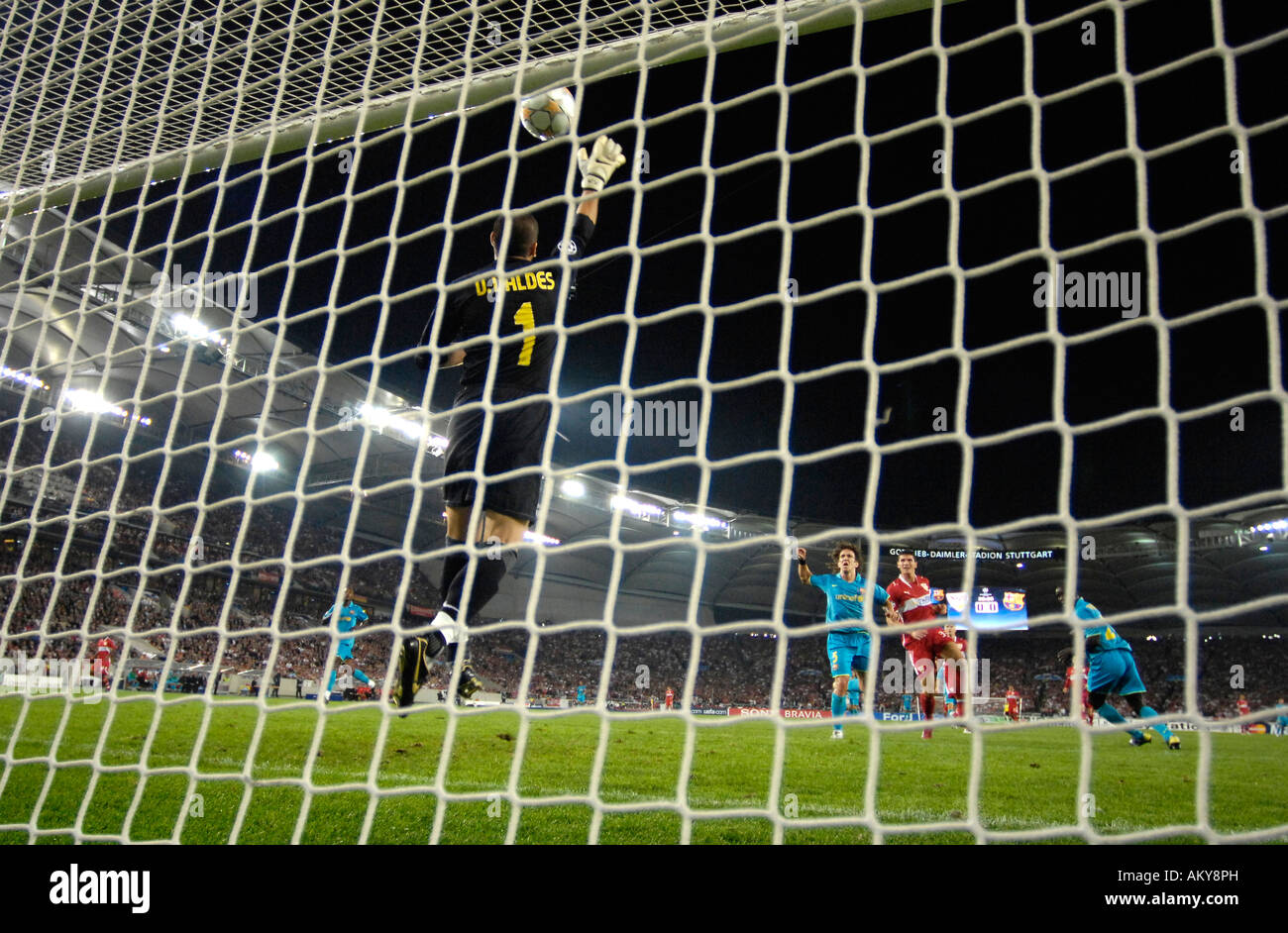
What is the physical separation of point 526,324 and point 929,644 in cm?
417

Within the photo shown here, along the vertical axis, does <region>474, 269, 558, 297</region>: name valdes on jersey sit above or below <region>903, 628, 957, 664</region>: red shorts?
above

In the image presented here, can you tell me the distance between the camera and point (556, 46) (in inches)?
129

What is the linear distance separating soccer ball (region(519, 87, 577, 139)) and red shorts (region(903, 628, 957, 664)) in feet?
14.1

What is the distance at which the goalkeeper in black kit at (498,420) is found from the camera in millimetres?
2793

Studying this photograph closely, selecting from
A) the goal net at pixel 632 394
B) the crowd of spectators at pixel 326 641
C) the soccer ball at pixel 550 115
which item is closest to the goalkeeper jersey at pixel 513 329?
the goal net at pixel 632 394

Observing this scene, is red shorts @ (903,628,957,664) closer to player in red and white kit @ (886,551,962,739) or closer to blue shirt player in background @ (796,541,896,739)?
player in red and white kit @ (886,551,962,739)

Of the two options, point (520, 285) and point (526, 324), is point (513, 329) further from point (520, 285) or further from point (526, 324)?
Answer: point (520, 285)

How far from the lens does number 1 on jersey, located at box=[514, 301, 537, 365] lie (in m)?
3.09

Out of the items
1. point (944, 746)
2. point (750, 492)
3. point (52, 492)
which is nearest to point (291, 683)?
point (52, 492)

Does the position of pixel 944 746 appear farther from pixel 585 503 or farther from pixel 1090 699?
pixel 585 503

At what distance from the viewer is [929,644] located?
19.2 ft

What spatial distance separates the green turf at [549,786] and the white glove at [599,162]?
5.91 ft

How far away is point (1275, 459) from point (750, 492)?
15.4m

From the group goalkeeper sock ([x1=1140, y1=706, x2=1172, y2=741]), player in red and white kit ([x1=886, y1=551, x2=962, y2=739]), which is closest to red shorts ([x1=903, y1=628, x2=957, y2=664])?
player in red and white kit ([x1=886, y1=551, x2=962, y2=739])
